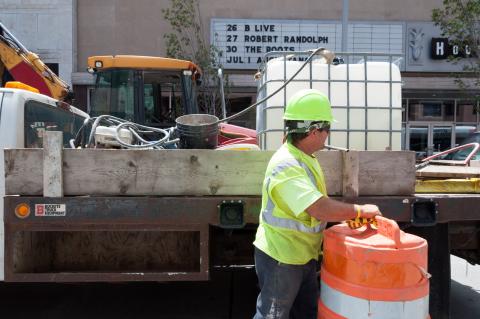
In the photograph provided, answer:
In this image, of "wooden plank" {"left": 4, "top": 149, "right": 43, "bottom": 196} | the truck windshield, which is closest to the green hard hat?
"wooden plank" {"left": 4, "top": 149, "right": 43, "bottom": 196}

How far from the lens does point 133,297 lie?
15.2 feet

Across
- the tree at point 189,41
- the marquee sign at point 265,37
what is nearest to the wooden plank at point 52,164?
the tree at point 189,41

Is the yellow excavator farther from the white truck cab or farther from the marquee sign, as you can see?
the marquee sign

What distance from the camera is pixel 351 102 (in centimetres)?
331

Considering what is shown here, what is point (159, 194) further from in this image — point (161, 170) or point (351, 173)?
point (351, 173)

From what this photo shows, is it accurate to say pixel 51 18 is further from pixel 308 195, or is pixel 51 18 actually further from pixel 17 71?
pixel 308 195

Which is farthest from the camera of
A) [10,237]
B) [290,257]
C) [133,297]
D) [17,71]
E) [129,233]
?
[17,71]

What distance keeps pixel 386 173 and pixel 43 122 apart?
2.59 meters

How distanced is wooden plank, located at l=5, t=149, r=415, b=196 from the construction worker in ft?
1.39

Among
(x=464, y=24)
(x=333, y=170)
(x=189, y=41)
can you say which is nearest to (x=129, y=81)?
(x=333, y=170)

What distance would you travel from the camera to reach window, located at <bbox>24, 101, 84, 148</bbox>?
11.1ft

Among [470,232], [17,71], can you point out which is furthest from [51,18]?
[470,232]

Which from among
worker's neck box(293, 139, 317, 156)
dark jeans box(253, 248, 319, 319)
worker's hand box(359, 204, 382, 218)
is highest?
worker's neck box(293, 139, 317, 156)

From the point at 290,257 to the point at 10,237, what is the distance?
1748 millimetres
